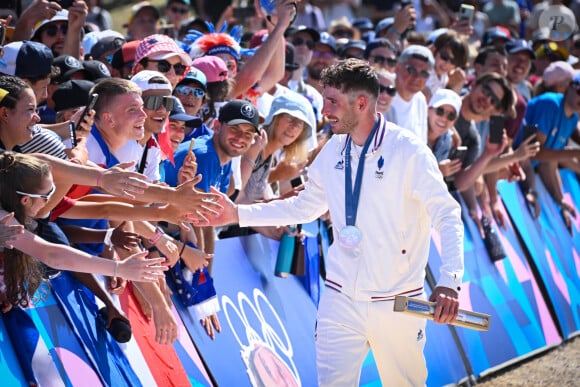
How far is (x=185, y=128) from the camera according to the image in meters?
7.22

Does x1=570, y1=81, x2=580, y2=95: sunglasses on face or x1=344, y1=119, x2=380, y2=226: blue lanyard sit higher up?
x1=570, y1=81, x2=580, y2=95: sunglasses on face

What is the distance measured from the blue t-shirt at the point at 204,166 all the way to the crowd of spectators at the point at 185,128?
0.01 metres

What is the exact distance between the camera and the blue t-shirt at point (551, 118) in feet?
38.5

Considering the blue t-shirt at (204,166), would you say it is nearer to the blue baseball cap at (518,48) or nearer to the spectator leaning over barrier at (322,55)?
the spectator leaning over barrier at (322,55)

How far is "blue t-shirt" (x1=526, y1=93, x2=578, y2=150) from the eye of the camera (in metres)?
11.7

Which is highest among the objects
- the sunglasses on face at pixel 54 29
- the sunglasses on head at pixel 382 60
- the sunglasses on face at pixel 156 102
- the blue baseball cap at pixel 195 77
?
the sunglasses on face at pixel 54 29

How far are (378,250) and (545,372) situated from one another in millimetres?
3917

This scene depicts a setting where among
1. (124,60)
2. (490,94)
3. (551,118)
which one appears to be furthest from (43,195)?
(551,118)

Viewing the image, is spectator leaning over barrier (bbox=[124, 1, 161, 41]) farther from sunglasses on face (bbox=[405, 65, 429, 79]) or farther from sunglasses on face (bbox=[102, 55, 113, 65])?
sunglasses on face (bbox=[405, 65, 429, 79])

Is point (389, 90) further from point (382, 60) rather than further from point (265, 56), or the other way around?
point (382, 60)

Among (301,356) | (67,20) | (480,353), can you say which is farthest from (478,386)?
(67,20)

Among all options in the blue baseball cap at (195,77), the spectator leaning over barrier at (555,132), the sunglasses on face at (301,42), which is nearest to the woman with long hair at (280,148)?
the blue baseball cap at (195,77)

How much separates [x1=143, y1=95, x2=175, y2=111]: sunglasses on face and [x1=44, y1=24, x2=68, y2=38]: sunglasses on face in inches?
86.0

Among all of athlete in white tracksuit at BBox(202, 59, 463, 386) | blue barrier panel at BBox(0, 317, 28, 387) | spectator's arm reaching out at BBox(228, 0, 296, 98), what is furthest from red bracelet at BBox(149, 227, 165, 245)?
spectator's arm reaching out at BBox(228, 0, 296, 98)
